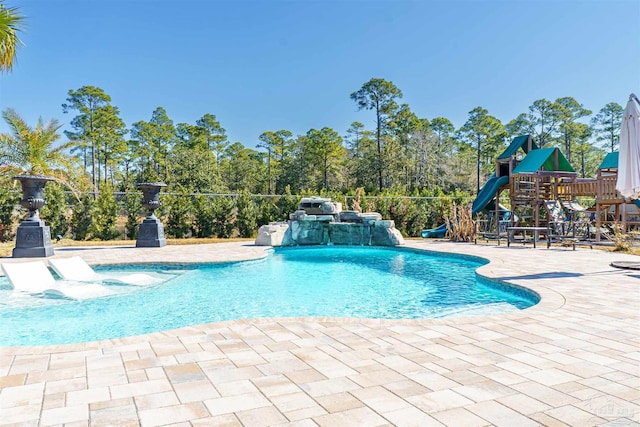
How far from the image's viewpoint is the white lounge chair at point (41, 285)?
631 centimetres

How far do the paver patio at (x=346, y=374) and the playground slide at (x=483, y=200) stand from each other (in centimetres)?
1121

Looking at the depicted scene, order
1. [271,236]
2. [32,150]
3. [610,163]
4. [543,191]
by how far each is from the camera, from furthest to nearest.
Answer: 1. [543,191]
2. [610,163]
3. [32,150]
4. [271,236]

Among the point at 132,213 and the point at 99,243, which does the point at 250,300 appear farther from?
the point at 132,213

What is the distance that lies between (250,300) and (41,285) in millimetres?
3412

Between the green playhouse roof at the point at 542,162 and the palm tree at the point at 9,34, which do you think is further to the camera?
the green playhouse roof at the point at 542,162

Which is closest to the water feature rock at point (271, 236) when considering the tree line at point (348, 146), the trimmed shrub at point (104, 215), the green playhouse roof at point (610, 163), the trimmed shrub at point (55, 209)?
the trimmed shrub at point (104, 215)

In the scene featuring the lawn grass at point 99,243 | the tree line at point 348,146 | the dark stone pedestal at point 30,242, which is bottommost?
the lawn grass at point 99,243

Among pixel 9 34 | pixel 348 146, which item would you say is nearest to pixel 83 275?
pixel 9 34

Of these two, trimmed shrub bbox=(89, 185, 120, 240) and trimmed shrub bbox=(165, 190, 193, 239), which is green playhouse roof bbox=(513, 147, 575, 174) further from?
trimmed shrub bbox=(89, 185, 120, 240)

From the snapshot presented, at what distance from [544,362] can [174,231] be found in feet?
45.0

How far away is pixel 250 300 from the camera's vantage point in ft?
20.9

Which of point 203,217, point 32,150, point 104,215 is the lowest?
point 203,217

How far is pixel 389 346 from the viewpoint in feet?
10.9

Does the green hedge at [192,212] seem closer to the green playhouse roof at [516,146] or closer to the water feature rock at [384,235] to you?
the green playhouse roof at [516,146]
